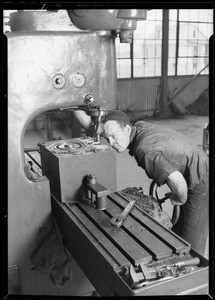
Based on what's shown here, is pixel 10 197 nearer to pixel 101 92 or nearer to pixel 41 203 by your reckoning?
pixel 41 203

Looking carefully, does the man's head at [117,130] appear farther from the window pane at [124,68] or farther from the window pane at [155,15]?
the window pane at [155,15]

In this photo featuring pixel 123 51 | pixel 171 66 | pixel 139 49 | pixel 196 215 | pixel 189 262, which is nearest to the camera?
pixel 189 262

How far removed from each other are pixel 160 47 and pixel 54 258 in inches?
214

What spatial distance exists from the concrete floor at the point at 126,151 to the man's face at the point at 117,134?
81cm

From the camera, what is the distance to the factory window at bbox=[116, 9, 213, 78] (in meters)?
5.58

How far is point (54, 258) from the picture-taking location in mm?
1030

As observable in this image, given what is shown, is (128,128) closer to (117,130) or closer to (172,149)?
(117,130)

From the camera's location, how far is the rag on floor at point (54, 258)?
1.03 metres

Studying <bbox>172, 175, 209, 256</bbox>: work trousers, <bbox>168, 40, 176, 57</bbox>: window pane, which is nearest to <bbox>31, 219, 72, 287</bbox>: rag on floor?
<bbox>172, 175, 209, 256</bbox>: work trousers

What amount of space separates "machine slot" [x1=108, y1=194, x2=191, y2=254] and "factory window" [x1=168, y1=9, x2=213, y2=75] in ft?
17.8

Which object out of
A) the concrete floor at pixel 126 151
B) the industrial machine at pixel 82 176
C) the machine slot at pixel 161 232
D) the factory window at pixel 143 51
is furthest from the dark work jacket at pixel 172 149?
the factory window at pixel 143 51

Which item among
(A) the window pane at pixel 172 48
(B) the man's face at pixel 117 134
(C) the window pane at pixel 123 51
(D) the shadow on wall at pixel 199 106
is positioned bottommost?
(B) the man's face at pixel 117 134

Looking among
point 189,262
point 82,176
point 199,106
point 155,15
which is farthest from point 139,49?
point 189,262
